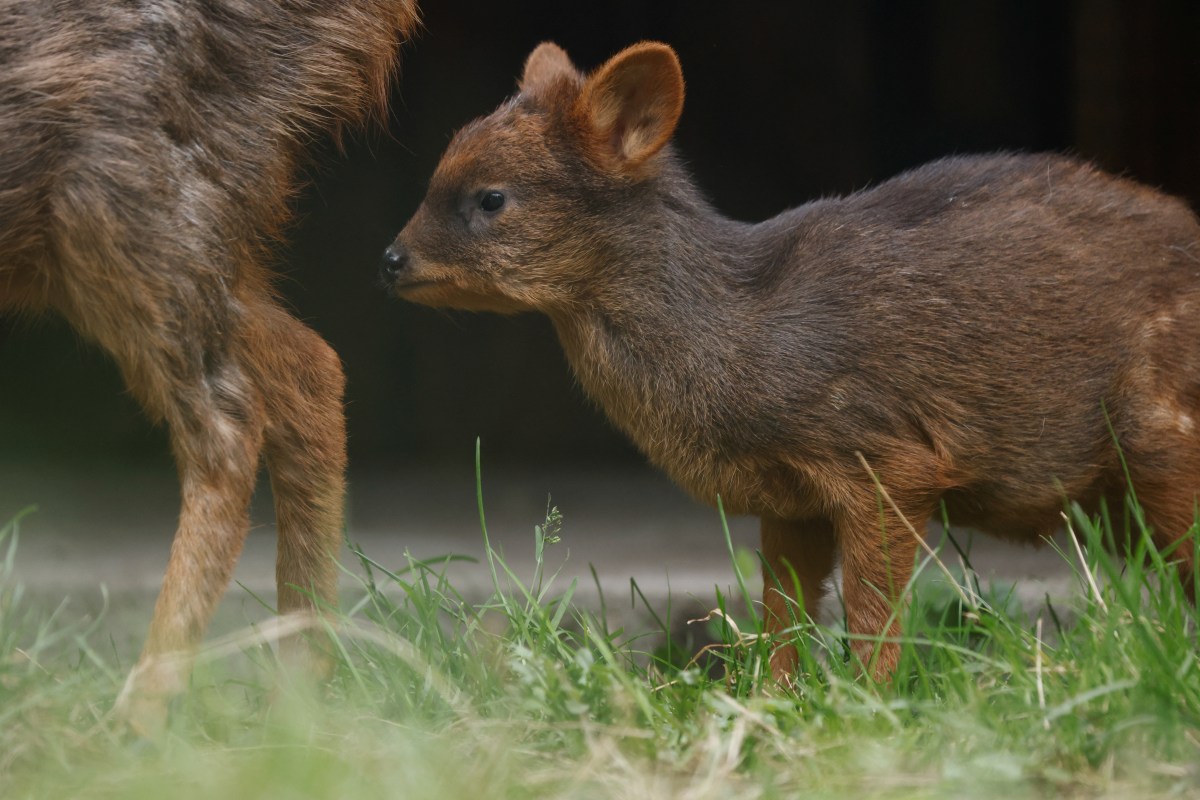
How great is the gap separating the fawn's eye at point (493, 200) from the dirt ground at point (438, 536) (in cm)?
171

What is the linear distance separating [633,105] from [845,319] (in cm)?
91

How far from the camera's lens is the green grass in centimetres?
262

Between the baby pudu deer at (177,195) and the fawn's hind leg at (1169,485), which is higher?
the baby pudu deer at (177,195)

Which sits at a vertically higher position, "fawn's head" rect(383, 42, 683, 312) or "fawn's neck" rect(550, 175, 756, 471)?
"fawn's head" rect(383, 42, 683, 312)

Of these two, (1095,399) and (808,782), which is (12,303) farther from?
(1095,399)

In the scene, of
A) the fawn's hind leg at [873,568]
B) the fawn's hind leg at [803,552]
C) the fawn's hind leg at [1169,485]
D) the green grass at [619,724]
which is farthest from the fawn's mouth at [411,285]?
the fawn's hind leg at [1169,485]

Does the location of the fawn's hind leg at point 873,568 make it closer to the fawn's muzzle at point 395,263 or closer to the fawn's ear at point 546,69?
the fawn's muzzle at point 395,263

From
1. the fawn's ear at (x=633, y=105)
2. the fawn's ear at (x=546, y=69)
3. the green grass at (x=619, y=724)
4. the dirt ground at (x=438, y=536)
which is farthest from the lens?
the dirt ground at (x=438, y=536)

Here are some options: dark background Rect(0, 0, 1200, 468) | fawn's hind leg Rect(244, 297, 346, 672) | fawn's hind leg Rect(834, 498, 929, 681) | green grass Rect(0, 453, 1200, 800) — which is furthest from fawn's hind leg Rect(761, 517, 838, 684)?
dark background Rect(0, 0, 1200, 468)

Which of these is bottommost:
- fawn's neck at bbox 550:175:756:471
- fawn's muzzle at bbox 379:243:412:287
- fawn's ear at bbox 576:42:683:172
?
fawn's neck at bbox 550:175:756:471

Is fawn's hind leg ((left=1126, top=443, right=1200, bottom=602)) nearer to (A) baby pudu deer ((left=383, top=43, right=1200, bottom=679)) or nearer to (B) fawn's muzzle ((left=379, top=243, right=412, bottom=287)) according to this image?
(A) baby pudu deer ((left=383, top=43, right=1200, bottom=679))

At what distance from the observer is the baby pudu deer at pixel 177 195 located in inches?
133

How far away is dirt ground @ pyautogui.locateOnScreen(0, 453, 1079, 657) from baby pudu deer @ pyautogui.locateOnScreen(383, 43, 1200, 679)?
1.32 m

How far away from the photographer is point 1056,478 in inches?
155
